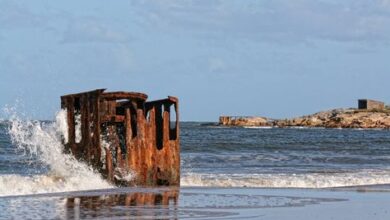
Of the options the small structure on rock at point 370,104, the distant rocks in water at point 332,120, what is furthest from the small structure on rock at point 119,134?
the small structure on rock at point 370,104

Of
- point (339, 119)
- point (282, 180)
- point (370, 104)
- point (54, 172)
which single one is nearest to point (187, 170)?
point (282, 180)

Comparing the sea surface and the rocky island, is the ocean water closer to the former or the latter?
the sea surface

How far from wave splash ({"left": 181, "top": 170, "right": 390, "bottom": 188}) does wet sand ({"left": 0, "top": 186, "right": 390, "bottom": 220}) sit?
355 centimetres

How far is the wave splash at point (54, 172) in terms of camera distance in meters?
19.0

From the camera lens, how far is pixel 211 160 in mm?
36188

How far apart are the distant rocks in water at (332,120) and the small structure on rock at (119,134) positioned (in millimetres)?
113127

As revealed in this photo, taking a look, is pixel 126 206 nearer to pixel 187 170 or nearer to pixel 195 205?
pixel 195 205

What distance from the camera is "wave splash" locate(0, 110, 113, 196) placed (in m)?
19.0

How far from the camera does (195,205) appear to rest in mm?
15164

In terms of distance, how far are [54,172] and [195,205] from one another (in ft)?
19.8

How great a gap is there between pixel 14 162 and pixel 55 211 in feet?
59.1

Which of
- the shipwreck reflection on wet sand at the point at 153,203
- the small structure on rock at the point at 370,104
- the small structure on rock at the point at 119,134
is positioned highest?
the small structure on rock at the point at 370,104

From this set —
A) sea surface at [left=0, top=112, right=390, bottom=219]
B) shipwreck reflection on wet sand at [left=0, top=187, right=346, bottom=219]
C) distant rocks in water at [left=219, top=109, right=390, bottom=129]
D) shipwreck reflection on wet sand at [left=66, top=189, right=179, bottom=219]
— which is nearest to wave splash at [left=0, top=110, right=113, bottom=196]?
sea surface at [left=0, top=112, right=390, bottom=219]

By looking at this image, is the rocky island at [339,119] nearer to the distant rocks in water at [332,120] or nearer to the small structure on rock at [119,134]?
the distant rocks in water at [332,120]
